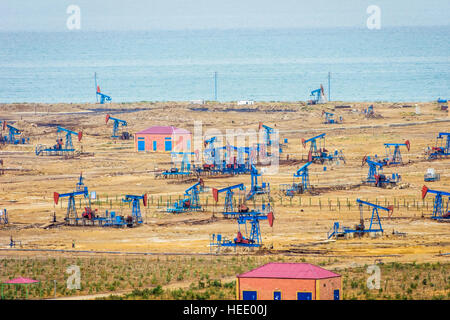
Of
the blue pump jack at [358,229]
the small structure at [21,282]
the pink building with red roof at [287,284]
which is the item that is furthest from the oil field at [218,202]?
the pink building with red roof at [287,284]

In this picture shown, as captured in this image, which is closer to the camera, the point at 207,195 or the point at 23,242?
the point at 23,242

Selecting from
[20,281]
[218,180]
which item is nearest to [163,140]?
[218,180]

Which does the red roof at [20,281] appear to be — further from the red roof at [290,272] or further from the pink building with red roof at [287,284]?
the red roof at [290,272]

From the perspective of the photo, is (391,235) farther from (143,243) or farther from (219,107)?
(219,107)

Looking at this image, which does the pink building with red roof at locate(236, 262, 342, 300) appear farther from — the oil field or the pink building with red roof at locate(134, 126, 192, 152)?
the pink building with red roof at locate(134, 126, 192, 152)

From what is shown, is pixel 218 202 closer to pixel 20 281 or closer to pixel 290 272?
pixel 20 281

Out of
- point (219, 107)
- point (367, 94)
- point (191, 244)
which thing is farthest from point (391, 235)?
point (367, 94)
